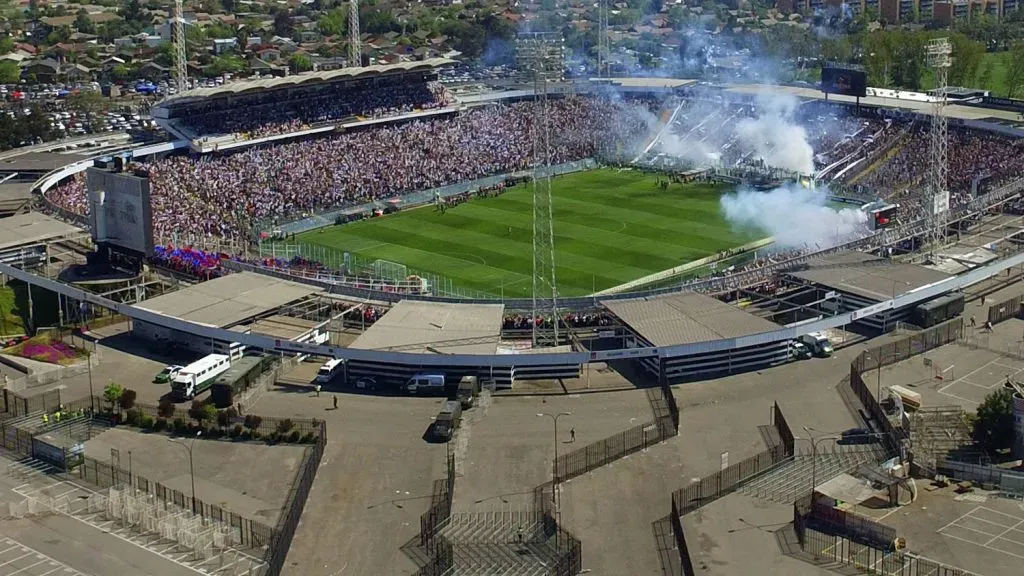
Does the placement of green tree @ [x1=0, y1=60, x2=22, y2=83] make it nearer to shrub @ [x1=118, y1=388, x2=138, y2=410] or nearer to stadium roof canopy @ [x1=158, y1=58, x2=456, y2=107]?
stadium roof canopy @ [x1=158, y1=58, x2=456, y2=107]

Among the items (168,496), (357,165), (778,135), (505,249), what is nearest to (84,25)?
(357,165)

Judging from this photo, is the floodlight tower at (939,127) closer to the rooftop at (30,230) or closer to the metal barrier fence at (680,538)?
the metal barrier fence at (680,538)

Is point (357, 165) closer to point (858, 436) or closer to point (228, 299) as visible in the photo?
point (228, 299)

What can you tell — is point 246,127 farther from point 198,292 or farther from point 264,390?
point 264,390

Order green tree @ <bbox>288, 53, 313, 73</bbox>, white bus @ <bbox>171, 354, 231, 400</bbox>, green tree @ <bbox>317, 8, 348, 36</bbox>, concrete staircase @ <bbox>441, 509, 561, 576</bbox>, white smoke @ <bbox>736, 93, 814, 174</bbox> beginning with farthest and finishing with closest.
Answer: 1. green tree @ <bbox>317, 8, 348, 36</bbox>
2. green tree @ <bbox>288, 53, 313, 73</bbox>
3. white smoke @ <bbox>736, 93, 814, 174</bbox>
4. white bus @ <bbox>171, 354, 231, 400</bbox>
5. concrete staircase @ <bbox>441, 509, 561, 576</bbox>

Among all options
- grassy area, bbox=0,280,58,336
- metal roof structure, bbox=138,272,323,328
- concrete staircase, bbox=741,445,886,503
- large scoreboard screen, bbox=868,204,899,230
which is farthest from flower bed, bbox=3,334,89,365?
large scoreboard screen, bbox=868,204,899,230

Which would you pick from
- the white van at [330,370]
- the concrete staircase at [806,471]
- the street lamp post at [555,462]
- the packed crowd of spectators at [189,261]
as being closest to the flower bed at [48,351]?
the packed crowd of spectators at [189,261]

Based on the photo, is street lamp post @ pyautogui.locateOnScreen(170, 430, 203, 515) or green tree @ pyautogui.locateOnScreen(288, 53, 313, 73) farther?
green tree @ pyautogui.locateOnScreen(288, 53, 313, 73)

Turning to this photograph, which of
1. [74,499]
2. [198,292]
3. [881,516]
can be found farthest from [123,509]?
[881,516]
